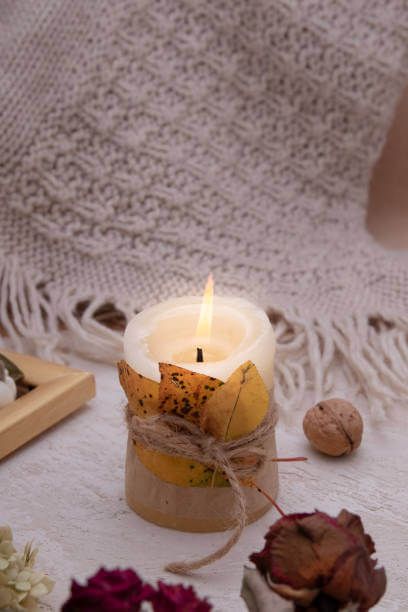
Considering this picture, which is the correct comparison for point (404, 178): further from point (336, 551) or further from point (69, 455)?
point (336, 551)

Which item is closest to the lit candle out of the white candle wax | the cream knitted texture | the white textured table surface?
the white candle wax

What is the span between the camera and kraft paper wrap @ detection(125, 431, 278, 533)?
582 mm

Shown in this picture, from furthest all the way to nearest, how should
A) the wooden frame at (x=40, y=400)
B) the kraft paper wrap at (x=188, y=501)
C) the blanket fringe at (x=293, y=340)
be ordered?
the blanket fringe at (x=293, y=340) < the wooden frame at (x=40, y=400) < the kraft paper wrap at (x=188, y=501)

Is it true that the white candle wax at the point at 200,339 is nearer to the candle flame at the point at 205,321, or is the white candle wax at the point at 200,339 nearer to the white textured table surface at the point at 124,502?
the candle flame at the point at 205,321

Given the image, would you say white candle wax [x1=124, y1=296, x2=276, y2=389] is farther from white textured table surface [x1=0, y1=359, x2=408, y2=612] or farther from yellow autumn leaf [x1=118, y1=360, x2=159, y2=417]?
white textured table surface [x1=0, y1=359, x2=408, y2=612]

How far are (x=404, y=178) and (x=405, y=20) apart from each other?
0.30 meters

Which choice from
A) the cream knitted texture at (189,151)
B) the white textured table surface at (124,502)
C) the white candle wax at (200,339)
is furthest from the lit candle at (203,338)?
the cream knitted texture at (189,151)

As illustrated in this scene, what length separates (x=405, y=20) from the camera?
103 centimetres

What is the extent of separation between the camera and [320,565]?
0.41 meters

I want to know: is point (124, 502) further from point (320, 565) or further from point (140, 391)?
point (320, 565)

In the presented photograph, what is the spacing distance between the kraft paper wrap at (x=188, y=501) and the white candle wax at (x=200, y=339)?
2.7 inches

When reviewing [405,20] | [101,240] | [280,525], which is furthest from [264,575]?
[405,20]

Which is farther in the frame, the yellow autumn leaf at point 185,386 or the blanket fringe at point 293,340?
the blanket fringe at point 293,340

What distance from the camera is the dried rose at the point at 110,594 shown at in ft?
1.18
